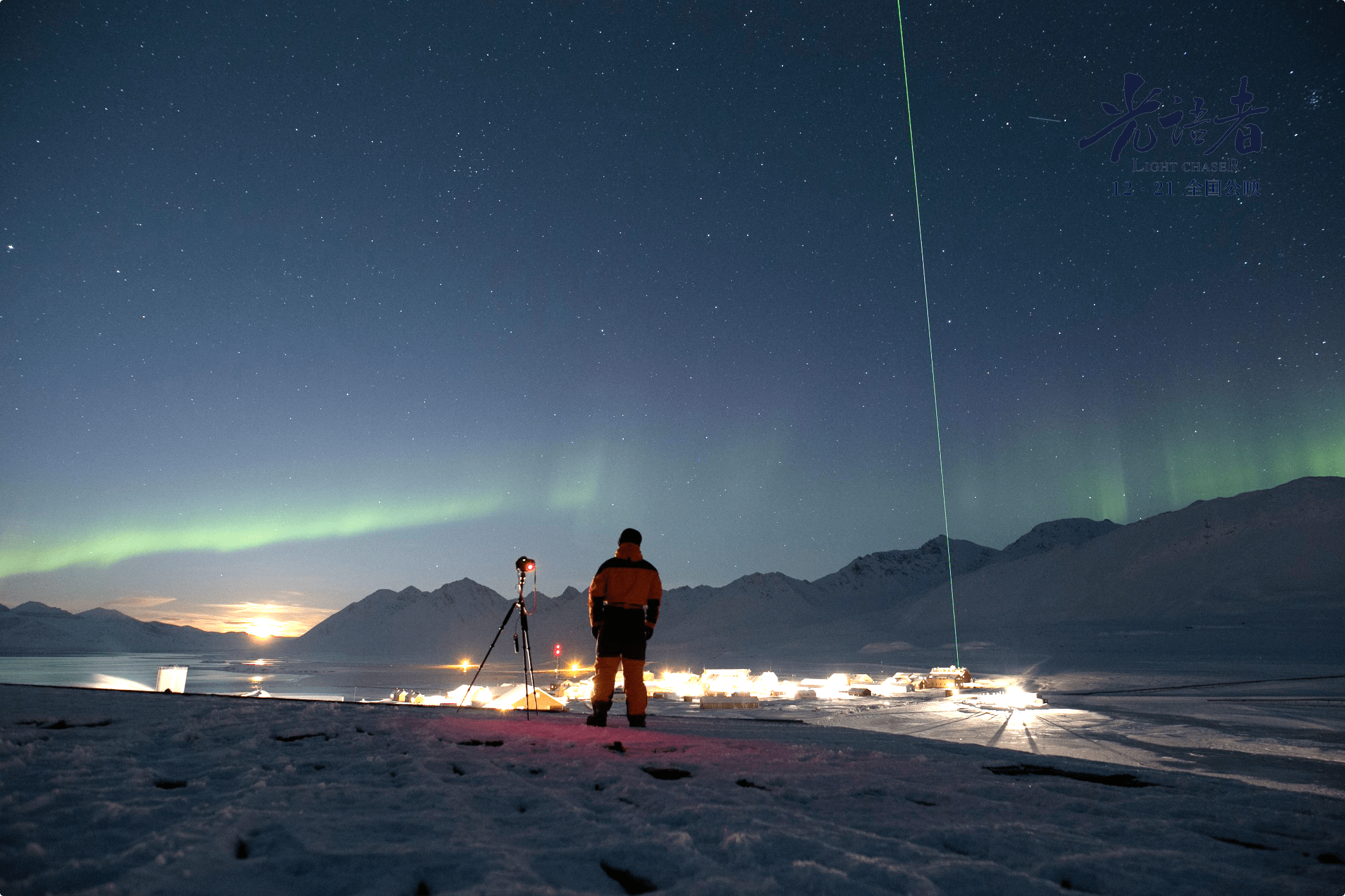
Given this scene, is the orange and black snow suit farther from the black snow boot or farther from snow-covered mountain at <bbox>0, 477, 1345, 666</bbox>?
snow-covered mountain at <bbox>0, 477, 1345, 666</bbox>

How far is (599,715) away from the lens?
7297 mm

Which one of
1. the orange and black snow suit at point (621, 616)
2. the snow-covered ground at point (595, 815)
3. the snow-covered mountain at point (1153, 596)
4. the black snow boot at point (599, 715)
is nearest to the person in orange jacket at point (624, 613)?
the orange and black snow suit at point (621, 616)

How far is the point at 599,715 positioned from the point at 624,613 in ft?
4.01

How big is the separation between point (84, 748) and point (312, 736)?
154 centimetres

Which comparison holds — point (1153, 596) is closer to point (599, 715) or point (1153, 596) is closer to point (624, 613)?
point (624, 613)

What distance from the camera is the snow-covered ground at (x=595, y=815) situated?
269 cm

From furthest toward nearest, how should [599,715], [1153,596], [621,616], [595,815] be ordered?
1. [1153,596]
2. [621,616]
3. [599,715]
4. [595,815]

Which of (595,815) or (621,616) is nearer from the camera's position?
(595,815)

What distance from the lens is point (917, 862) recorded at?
295cm

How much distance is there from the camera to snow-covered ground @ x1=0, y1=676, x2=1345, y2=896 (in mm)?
2686

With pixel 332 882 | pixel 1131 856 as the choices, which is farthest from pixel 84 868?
pixel 1131 856

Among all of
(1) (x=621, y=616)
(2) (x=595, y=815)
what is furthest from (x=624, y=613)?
(2) (x=595, y=815)

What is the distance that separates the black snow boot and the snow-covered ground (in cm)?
75

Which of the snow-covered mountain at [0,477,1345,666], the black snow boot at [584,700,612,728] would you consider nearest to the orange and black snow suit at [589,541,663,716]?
the black snow boot at [584,700,612,728]
